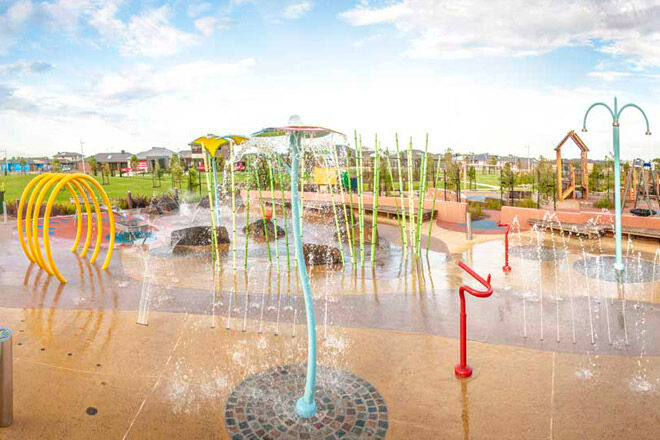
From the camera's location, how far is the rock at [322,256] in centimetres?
1112

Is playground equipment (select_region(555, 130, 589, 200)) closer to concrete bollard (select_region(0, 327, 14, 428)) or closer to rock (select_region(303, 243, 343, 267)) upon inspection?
rock (select_region(303, 243, 343, 267))

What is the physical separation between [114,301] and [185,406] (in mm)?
4381

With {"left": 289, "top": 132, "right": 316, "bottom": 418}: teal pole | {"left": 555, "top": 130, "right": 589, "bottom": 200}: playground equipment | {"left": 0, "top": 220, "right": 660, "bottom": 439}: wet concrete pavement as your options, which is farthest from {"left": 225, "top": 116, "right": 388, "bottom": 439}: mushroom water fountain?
{"left": 555, "top": 130, "right": 589, "bottom": 200}: playground equipment

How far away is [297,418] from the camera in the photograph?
441 cm

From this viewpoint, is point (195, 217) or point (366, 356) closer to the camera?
point (366, 356)

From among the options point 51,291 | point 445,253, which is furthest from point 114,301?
point 445,253

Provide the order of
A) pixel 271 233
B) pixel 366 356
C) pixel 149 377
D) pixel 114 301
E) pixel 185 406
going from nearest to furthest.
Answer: pixel 185 406 < pixel 149 377 < pixel 366 356 < pixel 114 301 < pixel 271 233

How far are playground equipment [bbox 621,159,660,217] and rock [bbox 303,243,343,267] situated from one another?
11.7 metres

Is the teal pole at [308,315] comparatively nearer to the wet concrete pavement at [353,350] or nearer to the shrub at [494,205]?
the wet concrete pavement at [353,350]

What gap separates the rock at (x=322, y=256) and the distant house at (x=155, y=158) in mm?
72812

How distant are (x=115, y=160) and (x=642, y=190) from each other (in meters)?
80.7

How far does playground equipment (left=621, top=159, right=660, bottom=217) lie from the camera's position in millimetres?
16938

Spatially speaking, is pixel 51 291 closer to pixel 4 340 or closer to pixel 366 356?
pixel 4 340

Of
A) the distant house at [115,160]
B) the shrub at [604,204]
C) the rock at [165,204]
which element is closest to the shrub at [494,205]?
the shrub at [604,204]
